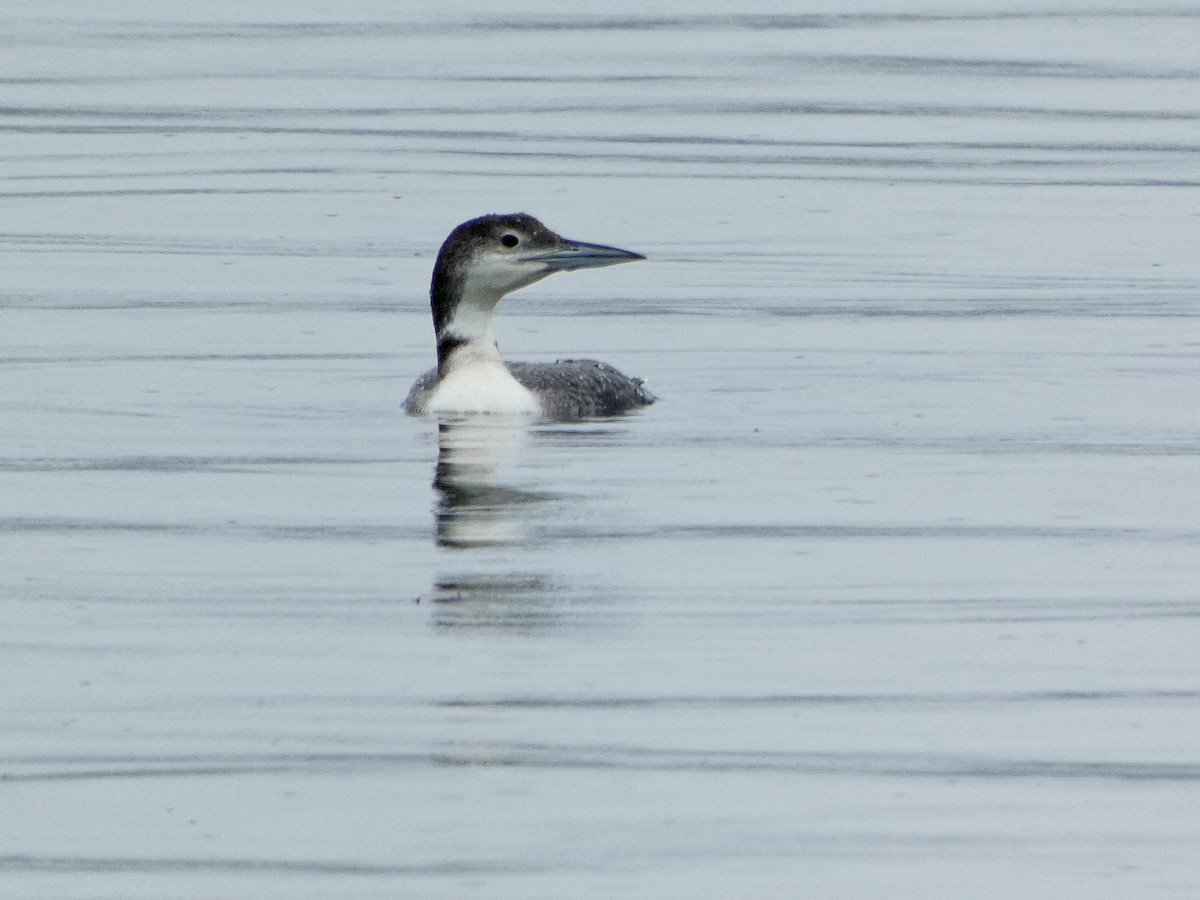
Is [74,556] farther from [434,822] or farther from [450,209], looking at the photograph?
[450,209]

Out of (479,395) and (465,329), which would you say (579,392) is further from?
(465,329)

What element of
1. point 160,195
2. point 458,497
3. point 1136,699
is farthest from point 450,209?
point 1136,699

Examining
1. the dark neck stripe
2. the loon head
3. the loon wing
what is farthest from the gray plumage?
the loon head

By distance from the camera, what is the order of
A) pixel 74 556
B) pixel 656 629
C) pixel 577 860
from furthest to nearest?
pixel 74 556 → pixel 656 629 → pixel 577 860

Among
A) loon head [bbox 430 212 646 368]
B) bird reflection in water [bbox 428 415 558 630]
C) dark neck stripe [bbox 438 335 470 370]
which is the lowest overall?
bird reflection in water [bbox 428 415 558 630]

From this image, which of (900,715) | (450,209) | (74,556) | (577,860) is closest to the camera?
(577,860)

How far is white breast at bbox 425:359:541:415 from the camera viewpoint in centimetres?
1341

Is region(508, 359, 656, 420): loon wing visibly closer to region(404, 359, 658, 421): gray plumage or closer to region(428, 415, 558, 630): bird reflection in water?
region(404, 359, 658, 421): gray plumage

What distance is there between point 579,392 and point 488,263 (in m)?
0.96

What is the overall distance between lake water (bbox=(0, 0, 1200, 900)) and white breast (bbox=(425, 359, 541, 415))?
150mm

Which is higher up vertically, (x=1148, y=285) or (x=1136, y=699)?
(x=1148, y=285)

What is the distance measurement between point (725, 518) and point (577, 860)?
12.9 feet

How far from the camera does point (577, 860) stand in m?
6.62

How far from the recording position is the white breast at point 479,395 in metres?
13.4
